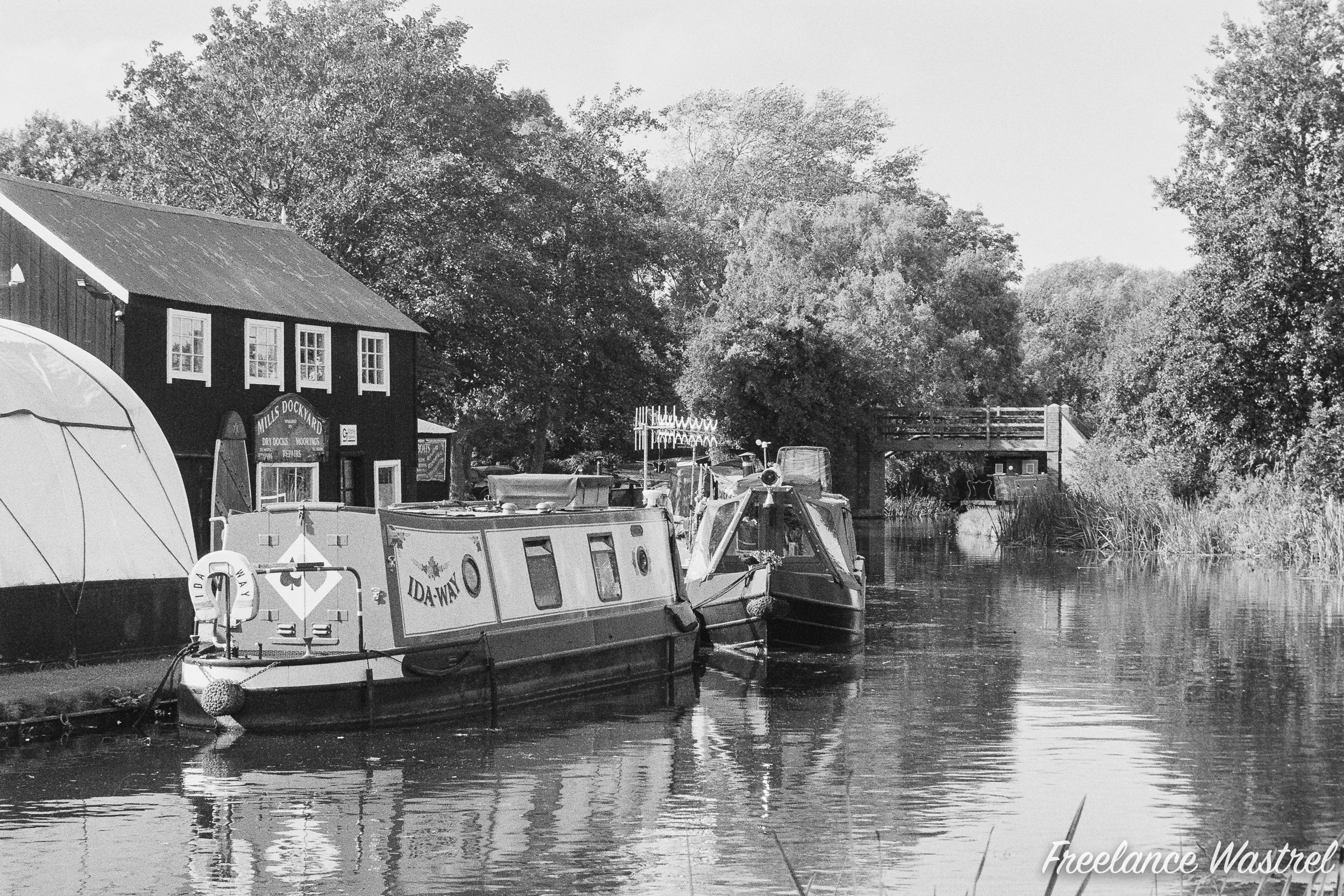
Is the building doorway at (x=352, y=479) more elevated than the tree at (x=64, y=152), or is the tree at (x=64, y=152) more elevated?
the tree at (x=64, y=152)

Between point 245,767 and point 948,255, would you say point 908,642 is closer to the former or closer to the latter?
point 245,767

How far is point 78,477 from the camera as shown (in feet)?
61.4

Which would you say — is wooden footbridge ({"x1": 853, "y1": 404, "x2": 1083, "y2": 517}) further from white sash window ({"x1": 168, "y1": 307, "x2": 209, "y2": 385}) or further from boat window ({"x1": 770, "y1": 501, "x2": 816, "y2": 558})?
white sash window ({"x1": 168, "y1": 307, "x2": 209, "y2": 385})

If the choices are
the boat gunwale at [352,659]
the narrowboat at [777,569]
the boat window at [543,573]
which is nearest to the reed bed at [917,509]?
the narrowboat at [777,569]

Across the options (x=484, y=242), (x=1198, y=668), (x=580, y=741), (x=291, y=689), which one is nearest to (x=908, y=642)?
(x=1198, y=668)

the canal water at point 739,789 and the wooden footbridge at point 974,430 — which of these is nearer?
the canal water at point 739,789

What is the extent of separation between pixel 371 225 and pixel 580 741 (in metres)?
24.7

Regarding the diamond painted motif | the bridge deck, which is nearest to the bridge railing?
the bridge deck

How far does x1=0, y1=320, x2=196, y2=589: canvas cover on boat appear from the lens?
17.8m

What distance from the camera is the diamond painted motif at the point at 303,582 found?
1594 centimetres

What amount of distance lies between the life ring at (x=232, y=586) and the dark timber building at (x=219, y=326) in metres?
11.5

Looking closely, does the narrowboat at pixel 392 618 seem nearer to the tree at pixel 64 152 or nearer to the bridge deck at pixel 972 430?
the tree at pixel 64 152

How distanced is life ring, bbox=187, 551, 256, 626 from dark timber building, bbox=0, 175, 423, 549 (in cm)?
1148

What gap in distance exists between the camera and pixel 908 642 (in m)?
24.2
